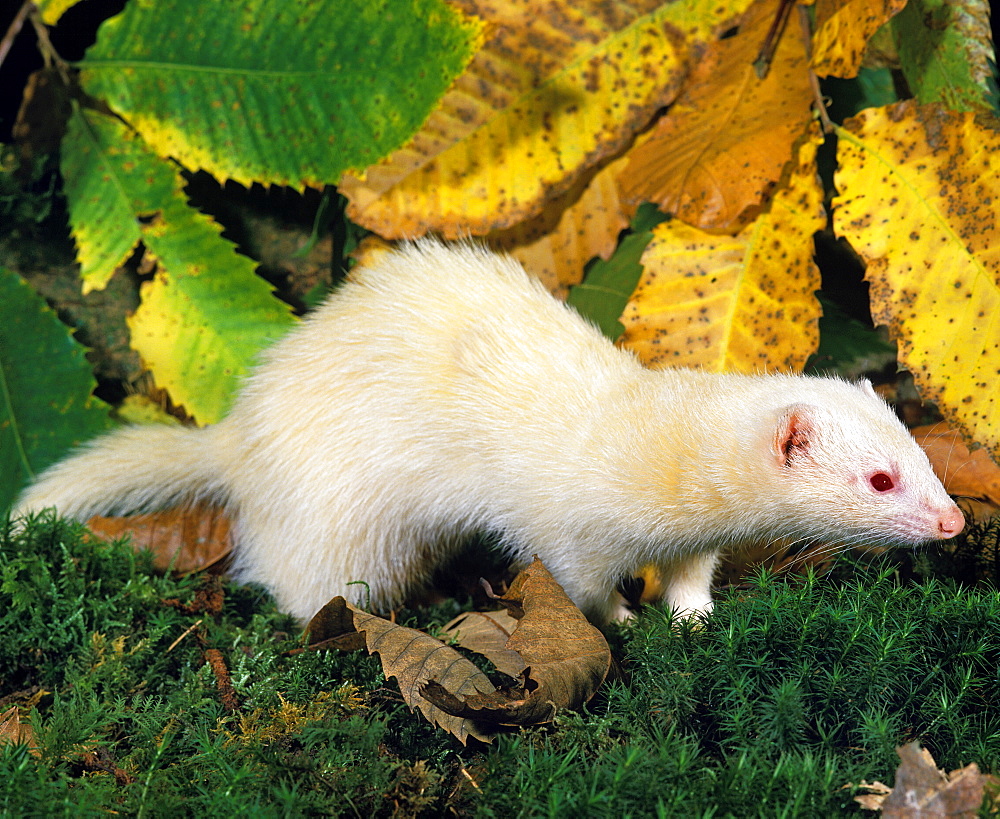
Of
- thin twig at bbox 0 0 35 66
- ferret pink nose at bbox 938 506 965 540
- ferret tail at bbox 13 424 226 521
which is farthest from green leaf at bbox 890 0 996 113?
thin twig at bbox 0 0 35 66

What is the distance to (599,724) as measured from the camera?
1454 millimetres

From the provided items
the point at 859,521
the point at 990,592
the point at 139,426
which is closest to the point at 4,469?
the point at 139,426

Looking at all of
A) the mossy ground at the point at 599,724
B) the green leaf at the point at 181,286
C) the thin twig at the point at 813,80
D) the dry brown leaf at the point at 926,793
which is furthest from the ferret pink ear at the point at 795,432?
the green leaf at the point at 181,286

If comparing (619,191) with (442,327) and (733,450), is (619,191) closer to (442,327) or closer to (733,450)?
(442,327)

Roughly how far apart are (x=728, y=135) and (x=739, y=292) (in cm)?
39

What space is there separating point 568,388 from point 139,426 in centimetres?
127

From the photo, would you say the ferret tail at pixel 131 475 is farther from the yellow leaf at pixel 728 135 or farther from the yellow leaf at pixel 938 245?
the yellow leaf at pixel 938 245

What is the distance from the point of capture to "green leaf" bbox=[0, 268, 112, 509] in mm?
2432

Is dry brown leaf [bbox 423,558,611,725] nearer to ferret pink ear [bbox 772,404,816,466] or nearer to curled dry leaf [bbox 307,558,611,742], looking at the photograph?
curled dry leaf [bbox 307,558,611,742]

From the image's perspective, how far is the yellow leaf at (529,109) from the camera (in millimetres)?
2246

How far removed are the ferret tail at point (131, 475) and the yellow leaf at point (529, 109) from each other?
79 centimetres

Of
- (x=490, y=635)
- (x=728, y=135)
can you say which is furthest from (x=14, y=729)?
(x=728, y=135)

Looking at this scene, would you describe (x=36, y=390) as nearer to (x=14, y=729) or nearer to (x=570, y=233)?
(x=14, y=729)

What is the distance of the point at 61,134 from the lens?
277cm
